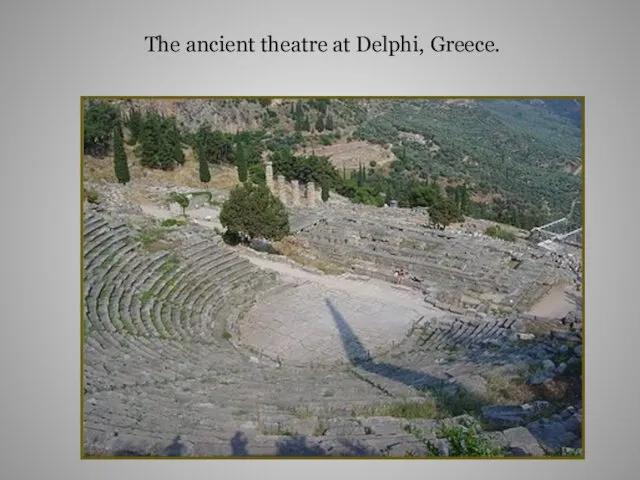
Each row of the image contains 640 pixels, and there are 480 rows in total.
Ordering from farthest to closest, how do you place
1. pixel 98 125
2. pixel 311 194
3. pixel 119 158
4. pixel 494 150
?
pixel 311 194 → pixel 494 150 → pixel 119 158 → pixel 98 125

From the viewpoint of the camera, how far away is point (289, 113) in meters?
9.65

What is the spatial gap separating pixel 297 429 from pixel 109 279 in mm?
3186

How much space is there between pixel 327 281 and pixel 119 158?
14.9 feet

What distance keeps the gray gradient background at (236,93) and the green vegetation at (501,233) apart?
3171 millimetres

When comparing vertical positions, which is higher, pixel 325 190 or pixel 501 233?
pixel 325 190

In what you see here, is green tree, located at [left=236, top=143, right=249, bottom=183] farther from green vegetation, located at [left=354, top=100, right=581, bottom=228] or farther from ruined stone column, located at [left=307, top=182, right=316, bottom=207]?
green vegetation, located at [left=354, top=100, right=581, bottom=228]

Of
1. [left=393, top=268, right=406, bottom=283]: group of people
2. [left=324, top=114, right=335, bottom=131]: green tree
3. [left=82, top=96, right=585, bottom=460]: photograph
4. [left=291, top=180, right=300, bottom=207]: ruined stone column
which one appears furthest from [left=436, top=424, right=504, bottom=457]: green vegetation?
[left=291, top=180, right=300, bottom=207]: ruined stone column

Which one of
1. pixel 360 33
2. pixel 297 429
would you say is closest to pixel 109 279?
pixel 297 429

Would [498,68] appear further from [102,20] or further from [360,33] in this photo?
[102,20]

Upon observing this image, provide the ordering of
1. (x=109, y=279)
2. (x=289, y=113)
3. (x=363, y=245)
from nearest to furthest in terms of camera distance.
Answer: (x=109, y=279), (x=289, y=113), (x=363, y=245)

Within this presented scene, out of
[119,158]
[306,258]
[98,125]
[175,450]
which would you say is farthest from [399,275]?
[98,125]

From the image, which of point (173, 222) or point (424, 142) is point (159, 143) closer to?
point (173, 222)

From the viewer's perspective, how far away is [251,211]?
1158 cm

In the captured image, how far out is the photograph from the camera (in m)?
8.23
